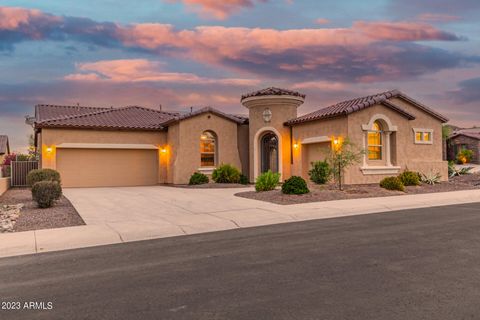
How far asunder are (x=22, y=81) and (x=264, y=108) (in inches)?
819

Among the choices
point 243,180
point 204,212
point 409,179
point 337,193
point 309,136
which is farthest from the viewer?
point 243,180

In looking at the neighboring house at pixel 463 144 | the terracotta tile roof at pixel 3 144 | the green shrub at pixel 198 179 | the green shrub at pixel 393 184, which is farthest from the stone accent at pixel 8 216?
the neighboring house at pixel 463 144

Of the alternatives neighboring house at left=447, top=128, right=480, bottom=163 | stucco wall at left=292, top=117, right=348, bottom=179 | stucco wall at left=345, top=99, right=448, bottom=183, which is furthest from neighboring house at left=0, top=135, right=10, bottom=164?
neighboring house at left=447, top=128, right=480, bottom=163

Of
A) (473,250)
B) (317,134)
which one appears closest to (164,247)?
(473,250)

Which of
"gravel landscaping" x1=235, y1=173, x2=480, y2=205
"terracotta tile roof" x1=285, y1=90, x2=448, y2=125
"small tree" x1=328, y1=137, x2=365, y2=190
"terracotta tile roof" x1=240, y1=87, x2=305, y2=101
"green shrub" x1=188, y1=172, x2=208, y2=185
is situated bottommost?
"gravel landscaping" x1=235, y1=173, x2=480, y2=205

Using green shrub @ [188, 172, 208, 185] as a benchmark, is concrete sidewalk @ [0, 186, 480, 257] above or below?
below

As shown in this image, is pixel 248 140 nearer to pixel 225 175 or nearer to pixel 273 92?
pixel 225 175

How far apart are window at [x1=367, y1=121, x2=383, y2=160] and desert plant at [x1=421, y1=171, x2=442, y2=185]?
274 centimetres

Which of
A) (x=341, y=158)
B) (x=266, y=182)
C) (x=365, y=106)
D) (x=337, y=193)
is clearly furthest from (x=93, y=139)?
(x=365, y=106)

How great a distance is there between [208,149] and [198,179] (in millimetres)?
2919

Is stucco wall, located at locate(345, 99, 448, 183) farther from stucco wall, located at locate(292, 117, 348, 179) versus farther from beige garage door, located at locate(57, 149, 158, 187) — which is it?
beige garage door, located at locate(57, 149, 158, 187)

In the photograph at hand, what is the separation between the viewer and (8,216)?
1140cm

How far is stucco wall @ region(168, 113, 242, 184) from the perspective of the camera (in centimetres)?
2380

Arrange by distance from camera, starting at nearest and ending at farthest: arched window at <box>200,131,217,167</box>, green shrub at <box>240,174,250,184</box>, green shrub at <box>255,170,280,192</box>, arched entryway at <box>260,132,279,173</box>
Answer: green shrub at <box>255,170,280,192</box> < green shrub at <box>240,174,250,184</box> < arched entryway at <box>260,132,279,173</box> < arched window at <box>200,131,217,167</box>
